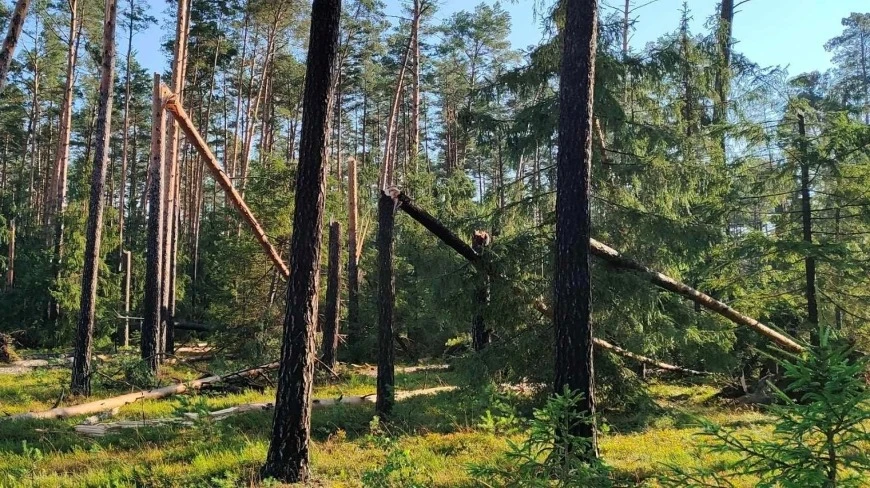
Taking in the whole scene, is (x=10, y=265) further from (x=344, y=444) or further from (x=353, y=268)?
(x=344, y=444)

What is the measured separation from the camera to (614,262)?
8211 mm

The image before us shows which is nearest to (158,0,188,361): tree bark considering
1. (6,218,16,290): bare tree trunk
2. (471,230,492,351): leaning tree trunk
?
(471,230,492,351): leaning tree trunk

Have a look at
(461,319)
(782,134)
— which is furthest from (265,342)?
(782,134)

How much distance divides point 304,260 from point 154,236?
9389mm

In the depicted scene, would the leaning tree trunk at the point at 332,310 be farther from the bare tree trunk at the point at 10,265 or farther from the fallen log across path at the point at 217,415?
the bare tree trunk at the point at 10,265

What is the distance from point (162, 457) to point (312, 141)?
4389 mm

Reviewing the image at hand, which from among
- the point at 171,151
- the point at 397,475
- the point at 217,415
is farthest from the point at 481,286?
the point at 171,151

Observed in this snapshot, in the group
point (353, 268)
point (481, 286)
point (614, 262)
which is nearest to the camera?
point (614, 262)

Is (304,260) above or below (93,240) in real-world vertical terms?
below

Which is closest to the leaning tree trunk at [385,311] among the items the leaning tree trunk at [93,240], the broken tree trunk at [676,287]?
the broken tree trunk at [676,287]

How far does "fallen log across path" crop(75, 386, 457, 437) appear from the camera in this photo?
8.48m

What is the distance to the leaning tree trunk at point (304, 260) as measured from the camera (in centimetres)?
569

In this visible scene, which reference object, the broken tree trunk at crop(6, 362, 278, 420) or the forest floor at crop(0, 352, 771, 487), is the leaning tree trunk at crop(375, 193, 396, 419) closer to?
the forest floor at crop(0, 352, 771, 487)

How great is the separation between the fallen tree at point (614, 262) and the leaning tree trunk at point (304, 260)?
3.03 metres
